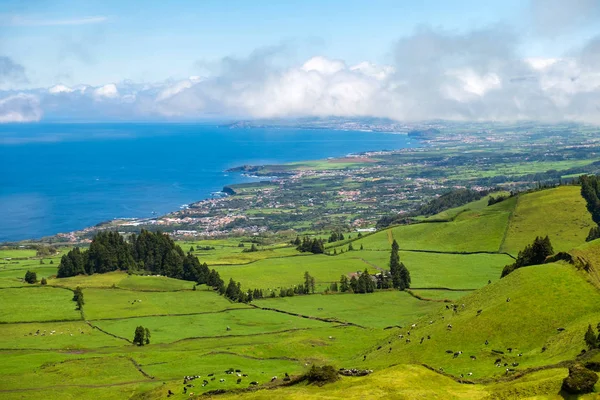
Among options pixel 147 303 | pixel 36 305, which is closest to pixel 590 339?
pixel 147 303

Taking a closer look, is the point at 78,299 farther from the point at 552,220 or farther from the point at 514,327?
the point at 552,220

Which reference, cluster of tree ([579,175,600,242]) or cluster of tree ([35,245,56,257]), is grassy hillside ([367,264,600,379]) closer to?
cluster of tree ([579,175,600,242])

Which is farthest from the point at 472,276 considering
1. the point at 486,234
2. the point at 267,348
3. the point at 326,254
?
the point at 267,348

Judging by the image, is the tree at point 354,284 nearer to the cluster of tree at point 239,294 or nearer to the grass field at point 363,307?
the grass field at point 363,307

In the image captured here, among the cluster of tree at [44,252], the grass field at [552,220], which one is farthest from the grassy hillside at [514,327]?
the cluster of tree at [44,252]

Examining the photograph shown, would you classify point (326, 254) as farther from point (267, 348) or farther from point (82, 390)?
point (82, 390)
